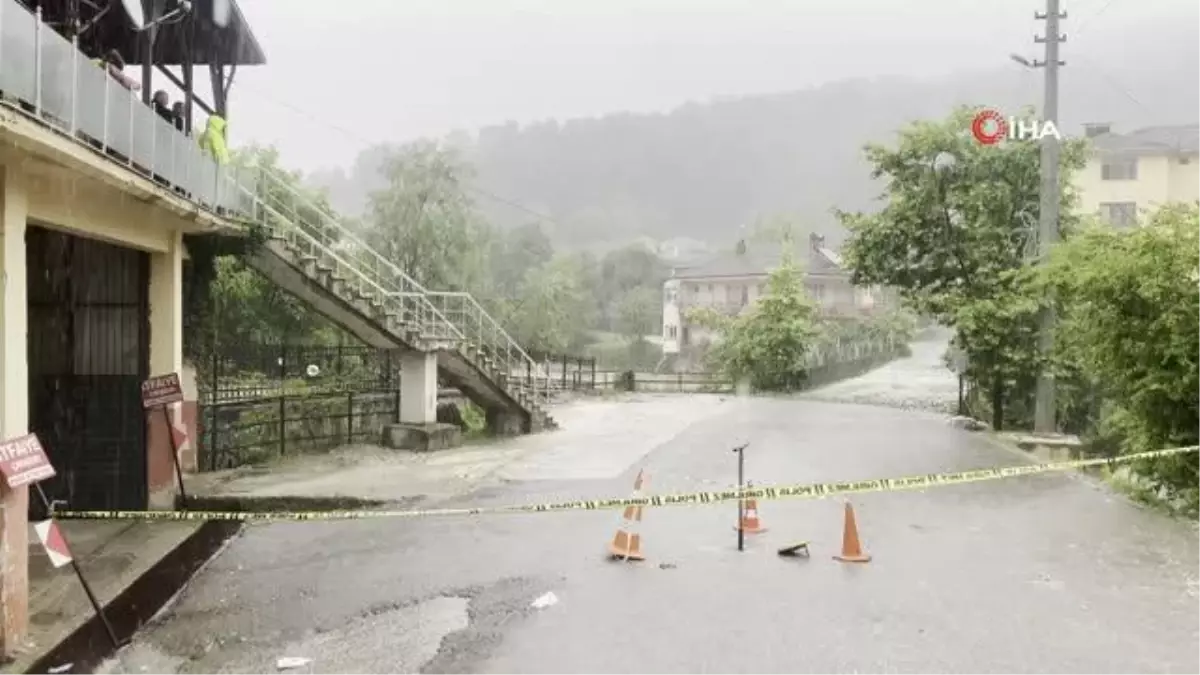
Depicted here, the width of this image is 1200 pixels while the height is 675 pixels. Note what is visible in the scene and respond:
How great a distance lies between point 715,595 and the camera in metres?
8.78

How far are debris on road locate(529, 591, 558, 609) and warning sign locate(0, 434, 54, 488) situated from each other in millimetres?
3800

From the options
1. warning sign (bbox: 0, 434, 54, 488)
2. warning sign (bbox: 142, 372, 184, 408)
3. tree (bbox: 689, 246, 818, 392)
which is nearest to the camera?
warning sign (bbox: 0, 434, 54, 488)

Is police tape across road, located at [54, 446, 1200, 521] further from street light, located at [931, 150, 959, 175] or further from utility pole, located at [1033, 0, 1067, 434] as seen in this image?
street light, located at [931, 150, 959, 175]

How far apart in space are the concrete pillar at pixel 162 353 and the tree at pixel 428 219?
28030mm

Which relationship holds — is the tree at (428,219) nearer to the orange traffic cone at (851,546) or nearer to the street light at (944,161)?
the street light at (944,161)

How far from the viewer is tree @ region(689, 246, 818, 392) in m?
42.4

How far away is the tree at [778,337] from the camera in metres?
42.4

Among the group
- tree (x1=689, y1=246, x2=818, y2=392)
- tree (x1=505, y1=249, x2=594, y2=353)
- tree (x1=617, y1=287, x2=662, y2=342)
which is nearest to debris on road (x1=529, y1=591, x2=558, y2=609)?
tree (x1=689, y1=246, x2=818, y2=392)

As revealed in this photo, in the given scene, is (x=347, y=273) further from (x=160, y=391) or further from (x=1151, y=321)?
(x=1151, y=321)

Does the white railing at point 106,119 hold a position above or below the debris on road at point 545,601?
above

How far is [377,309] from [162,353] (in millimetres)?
5902

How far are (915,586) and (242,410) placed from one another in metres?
13.0

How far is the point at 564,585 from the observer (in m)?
9.21

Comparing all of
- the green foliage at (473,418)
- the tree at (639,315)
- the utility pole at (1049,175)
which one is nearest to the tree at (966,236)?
the utility pole at (1049,175)
